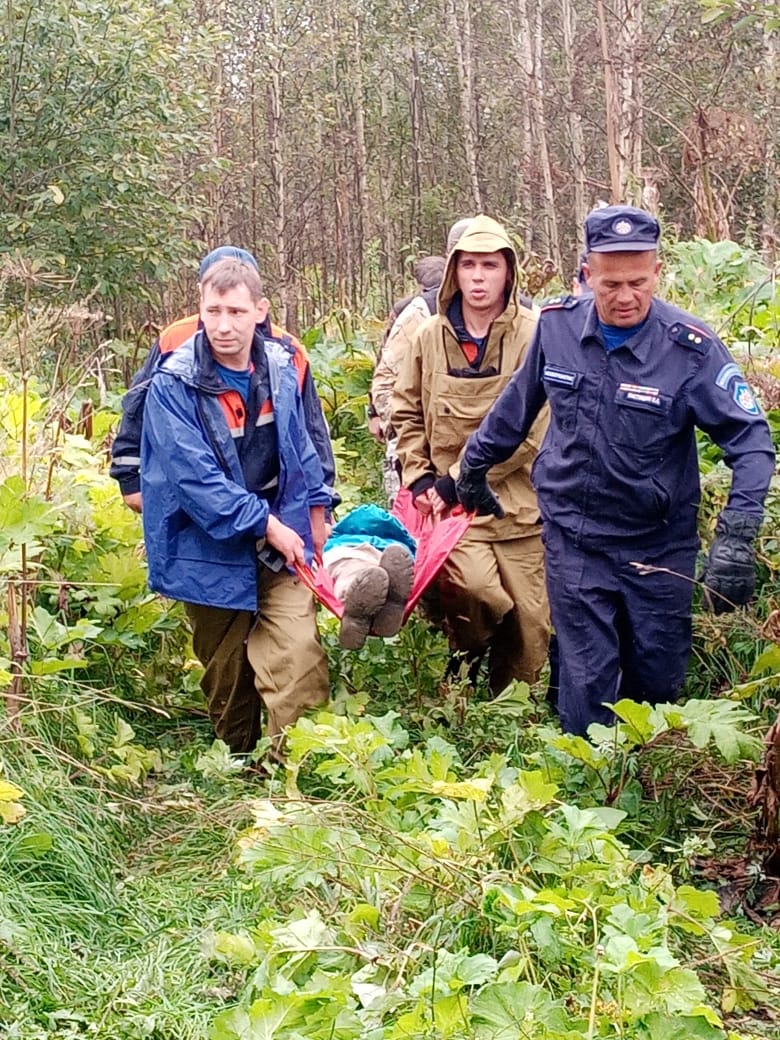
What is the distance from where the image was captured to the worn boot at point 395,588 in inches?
175

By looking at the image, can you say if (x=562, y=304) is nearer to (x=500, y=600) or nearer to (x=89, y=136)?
(x=500, y=600)

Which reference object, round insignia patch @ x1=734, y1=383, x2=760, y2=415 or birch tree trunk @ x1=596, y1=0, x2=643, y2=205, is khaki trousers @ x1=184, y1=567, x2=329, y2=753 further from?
birch tree trunk @ x1=596, y1=0, x2=643, y2=205

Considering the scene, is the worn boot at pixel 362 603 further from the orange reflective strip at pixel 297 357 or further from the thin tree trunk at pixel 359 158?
the thin tree trunk at pixel 359 158

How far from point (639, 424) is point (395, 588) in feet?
3.33

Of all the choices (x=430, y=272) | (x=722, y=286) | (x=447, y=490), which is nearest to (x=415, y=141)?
(x=430, y=272)

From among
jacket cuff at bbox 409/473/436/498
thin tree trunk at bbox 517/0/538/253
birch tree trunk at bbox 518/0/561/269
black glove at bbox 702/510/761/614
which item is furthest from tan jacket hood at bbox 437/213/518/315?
thin tree trunk at bbox 517/0/538/253

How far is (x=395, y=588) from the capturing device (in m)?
4.47

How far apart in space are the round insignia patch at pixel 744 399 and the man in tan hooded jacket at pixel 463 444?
1.29 metres

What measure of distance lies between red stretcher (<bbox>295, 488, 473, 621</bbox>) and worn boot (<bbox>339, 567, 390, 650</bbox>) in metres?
0.04

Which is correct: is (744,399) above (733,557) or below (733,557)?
above

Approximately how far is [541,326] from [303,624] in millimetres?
1314

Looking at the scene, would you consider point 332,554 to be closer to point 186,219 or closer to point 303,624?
point 303,624

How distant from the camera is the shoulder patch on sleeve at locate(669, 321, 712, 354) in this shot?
396cm

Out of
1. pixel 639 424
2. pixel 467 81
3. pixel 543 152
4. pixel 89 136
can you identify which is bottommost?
pixel 639 424
